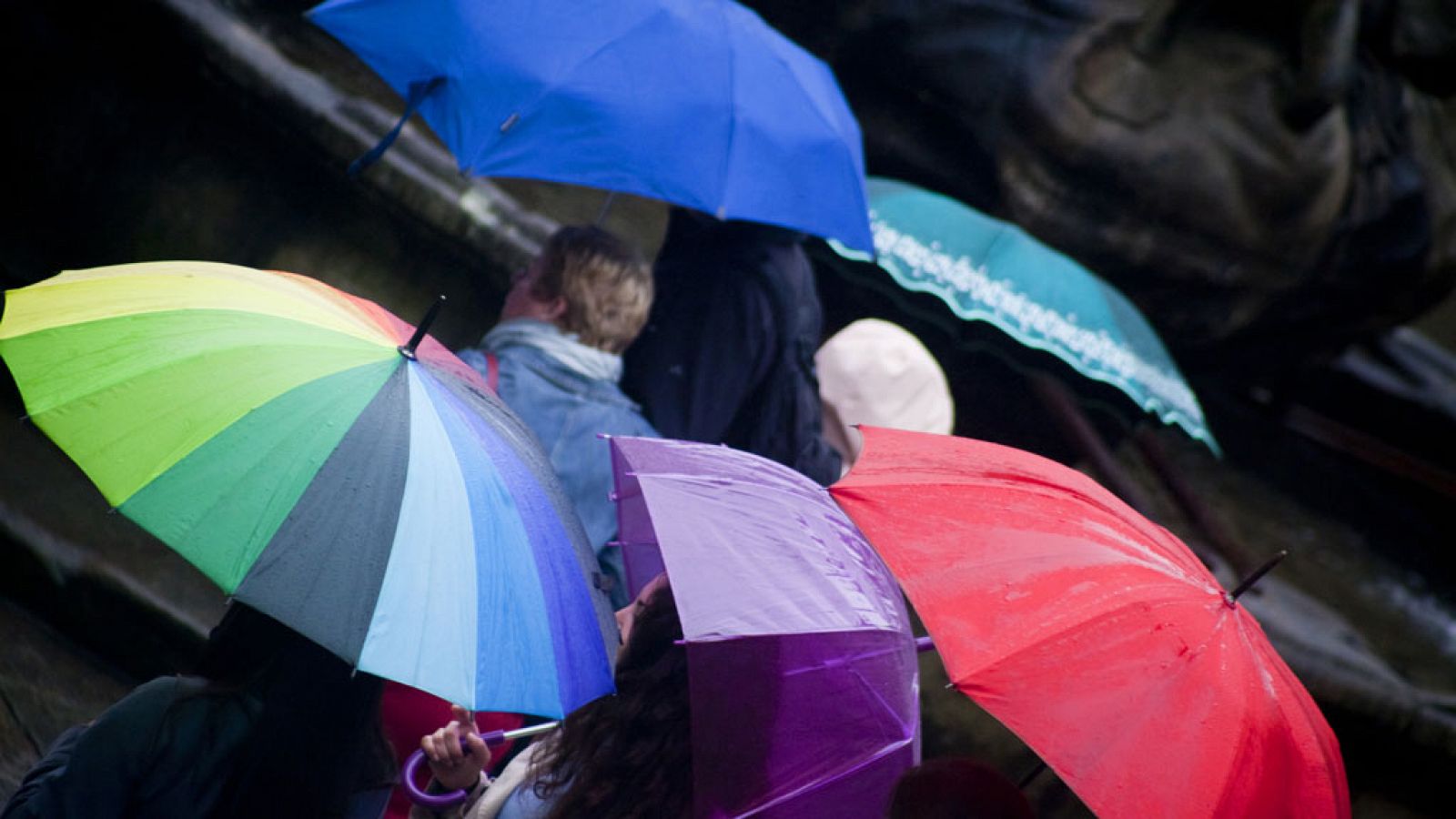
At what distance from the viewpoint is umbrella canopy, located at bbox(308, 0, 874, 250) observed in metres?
3.17

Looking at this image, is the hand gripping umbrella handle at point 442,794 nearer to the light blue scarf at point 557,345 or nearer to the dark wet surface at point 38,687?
the light blue scarf at point 557,345

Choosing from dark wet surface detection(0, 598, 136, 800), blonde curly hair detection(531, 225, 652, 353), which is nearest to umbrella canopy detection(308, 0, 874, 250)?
blonde curly hair detection(531, 225, 652, 353)

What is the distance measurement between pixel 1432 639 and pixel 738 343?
5816mm

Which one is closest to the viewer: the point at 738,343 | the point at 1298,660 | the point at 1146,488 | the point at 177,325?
the point at 177,325

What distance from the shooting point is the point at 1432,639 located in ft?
25.3

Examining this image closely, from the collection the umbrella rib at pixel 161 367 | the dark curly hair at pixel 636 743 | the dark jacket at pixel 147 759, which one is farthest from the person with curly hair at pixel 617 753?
the umbrella rib at pixel 161 367

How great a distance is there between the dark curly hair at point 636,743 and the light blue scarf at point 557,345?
1.06 metres

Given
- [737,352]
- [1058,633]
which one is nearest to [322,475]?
[1058,633]

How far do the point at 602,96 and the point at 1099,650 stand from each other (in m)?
1.79

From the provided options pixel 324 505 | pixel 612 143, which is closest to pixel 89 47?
pixel 612 143

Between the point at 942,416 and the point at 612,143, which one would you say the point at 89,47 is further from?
the point at 942,416

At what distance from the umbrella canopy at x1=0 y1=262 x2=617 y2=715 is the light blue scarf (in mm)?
994

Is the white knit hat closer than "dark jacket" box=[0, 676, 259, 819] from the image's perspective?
No

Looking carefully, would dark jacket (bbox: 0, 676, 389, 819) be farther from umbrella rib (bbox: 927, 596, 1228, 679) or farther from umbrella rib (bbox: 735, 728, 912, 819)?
umbrella rib (bbox: 927, 596, 1228, 679)
